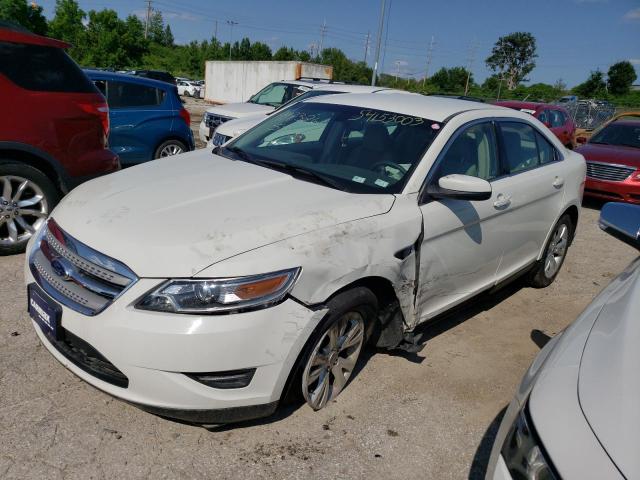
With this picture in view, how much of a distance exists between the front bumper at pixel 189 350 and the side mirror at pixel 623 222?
59.7 inches

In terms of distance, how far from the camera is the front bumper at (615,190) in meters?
8.63

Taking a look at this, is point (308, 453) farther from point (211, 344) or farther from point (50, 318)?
point (50, 318)

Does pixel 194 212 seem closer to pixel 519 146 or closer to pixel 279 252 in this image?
pixel 279 252

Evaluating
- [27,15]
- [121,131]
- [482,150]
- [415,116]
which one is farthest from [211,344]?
[27,15]

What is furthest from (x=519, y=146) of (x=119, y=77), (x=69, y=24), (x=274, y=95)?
(x=69, y=24)

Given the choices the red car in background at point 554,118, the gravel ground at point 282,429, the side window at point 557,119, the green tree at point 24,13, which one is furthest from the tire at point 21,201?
the green tree at point 24,13

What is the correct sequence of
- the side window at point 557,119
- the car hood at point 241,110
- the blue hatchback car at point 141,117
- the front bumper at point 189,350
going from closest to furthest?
the front bumper at point 189,350 → the blue hatchback car at point 141,117 → the car hood at point 241,110 → the side window at point 557,119

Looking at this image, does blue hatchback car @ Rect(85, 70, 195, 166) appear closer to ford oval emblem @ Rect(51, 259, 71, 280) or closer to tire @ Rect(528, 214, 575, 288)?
ford oval emblem @ Rect(51, 259, 71, 280)

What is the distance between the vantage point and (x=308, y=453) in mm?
2582

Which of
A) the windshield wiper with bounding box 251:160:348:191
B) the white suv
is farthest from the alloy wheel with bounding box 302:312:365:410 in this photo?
the white suv

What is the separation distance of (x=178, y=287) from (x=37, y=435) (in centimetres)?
107

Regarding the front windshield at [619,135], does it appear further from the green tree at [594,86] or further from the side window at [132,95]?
the green tree at [594,86]

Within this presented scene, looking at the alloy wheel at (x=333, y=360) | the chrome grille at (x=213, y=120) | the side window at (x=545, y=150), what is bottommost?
the alloy wheel at (x=333, y=360)

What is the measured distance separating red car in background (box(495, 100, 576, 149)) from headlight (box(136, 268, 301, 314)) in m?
11.9
